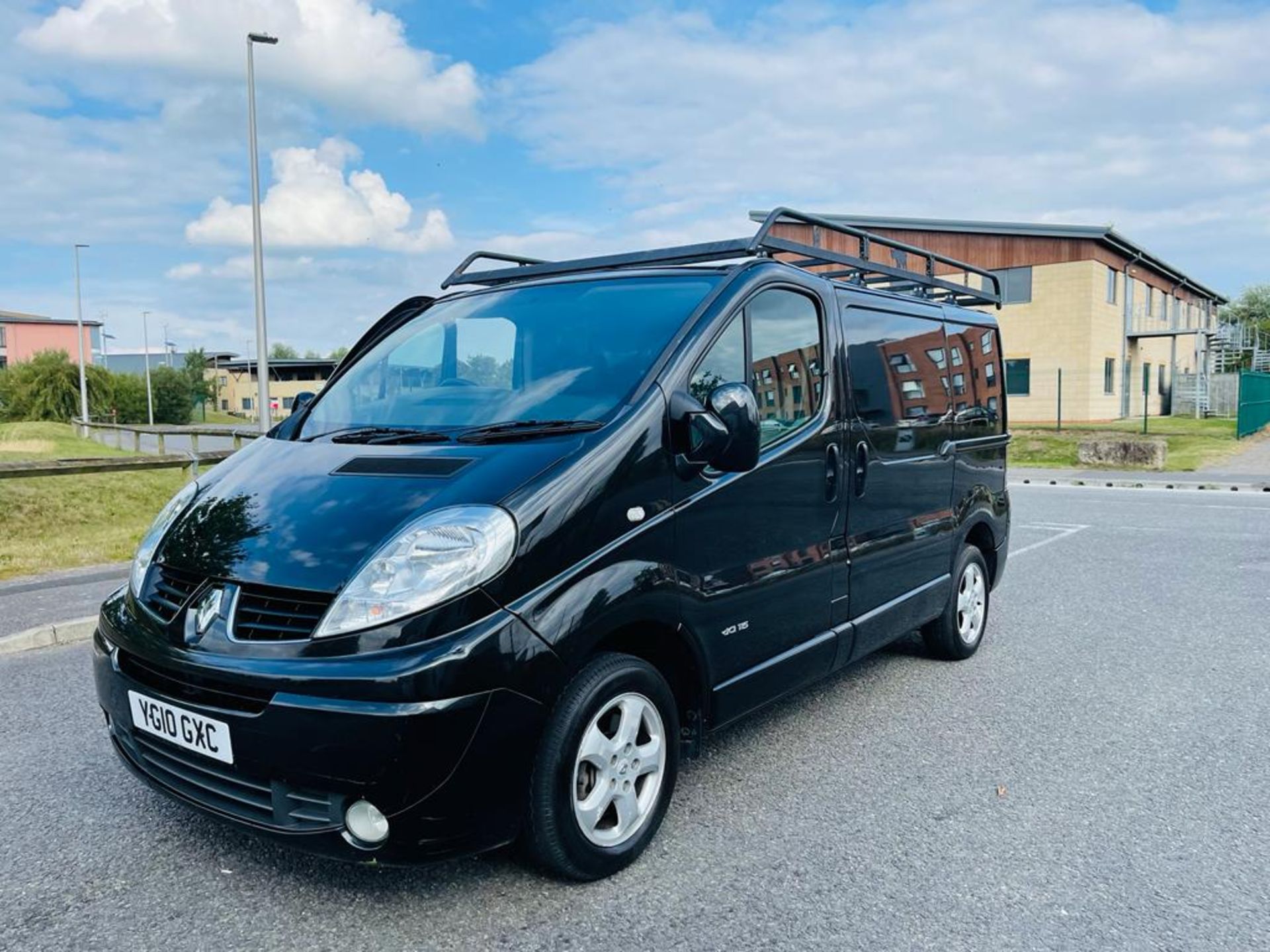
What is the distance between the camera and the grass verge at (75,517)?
8633 millimetres

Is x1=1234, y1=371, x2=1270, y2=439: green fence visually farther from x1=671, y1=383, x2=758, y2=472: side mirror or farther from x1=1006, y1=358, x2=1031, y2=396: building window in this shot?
x1=671, y1=383, x2=758, y2=472: side mirror

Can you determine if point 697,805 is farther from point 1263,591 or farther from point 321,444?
point 1263,591

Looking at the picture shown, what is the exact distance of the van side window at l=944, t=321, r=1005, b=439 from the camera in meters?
5.28

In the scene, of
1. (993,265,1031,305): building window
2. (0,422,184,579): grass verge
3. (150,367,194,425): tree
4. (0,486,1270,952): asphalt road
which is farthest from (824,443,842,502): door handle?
(150,367,194,425): tree

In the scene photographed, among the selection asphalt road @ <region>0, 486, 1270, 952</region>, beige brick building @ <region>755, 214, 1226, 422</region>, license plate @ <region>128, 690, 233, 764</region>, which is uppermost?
beige brick building @ <region>755, 214, 1226, 422</region>

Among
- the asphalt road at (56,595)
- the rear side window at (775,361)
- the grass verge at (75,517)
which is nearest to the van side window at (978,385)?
the rear side window at (775,361)

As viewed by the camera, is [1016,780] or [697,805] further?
[1016,780]

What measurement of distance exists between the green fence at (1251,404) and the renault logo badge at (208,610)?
28.6 meters

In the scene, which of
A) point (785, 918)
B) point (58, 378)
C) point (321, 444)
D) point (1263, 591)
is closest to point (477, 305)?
point (321, 444)

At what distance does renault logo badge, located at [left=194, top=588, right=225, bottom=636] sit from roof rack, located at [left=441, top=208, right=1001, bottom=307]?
79.7 inches

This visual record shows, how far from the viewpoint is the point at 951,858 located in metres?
3.04

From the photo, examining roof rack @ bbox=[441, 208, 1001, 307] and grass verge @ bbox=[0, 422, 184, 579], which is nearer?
roof rack @ bbox=[441, 208, 1001, 307]

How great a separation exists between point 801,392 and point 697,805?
1.66 meters

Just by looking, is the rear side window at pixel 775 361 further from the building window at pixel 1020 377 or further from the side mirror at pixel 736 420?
the building window at pixel 1020 377
